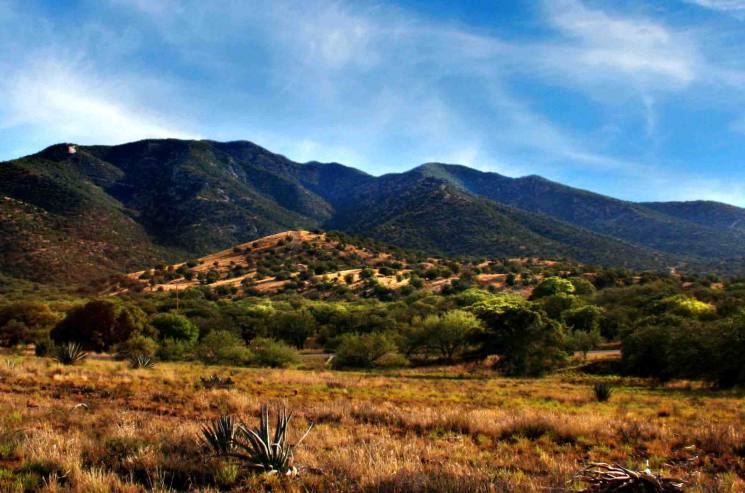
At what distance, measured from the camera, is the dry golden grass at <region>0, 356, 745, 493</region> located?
252 inches

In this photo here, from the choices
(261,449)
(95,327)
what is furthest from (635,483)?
(95,327)

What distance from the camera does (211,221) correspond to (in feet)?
466

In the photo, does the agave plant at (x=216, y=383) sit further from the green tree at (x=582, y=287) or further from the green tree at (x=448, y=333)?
the green tree at (x=582, y=287)

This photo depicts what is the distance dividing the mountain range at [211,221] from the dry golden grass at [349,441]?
86783 millimetres

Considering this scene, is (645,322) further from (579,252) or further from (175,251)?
(175,251)

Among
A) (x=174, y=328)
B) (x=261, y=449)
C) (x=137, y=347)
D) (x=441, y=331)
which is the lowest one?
(x=137, y=347)

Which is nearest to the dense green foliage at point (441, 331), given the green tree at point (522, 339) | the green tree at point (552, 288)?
the green tree at point (522, 339)

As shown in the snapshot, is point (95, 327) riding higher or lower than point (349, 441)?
lower

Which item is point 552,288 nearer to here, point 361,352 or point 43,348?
point 361,352

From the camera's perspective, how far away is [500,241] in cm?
12525

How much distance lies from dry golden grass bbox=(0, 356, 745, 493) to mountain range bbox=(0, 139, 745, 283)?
86.8 m

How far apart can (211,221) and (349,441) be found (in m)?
141

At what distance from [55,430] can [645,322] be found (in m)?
39.7

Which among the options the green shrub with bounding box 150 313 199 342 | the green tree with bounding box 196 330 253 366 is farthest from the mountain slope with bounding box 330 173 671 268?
the green tree with bounding box 196 330 253 366
